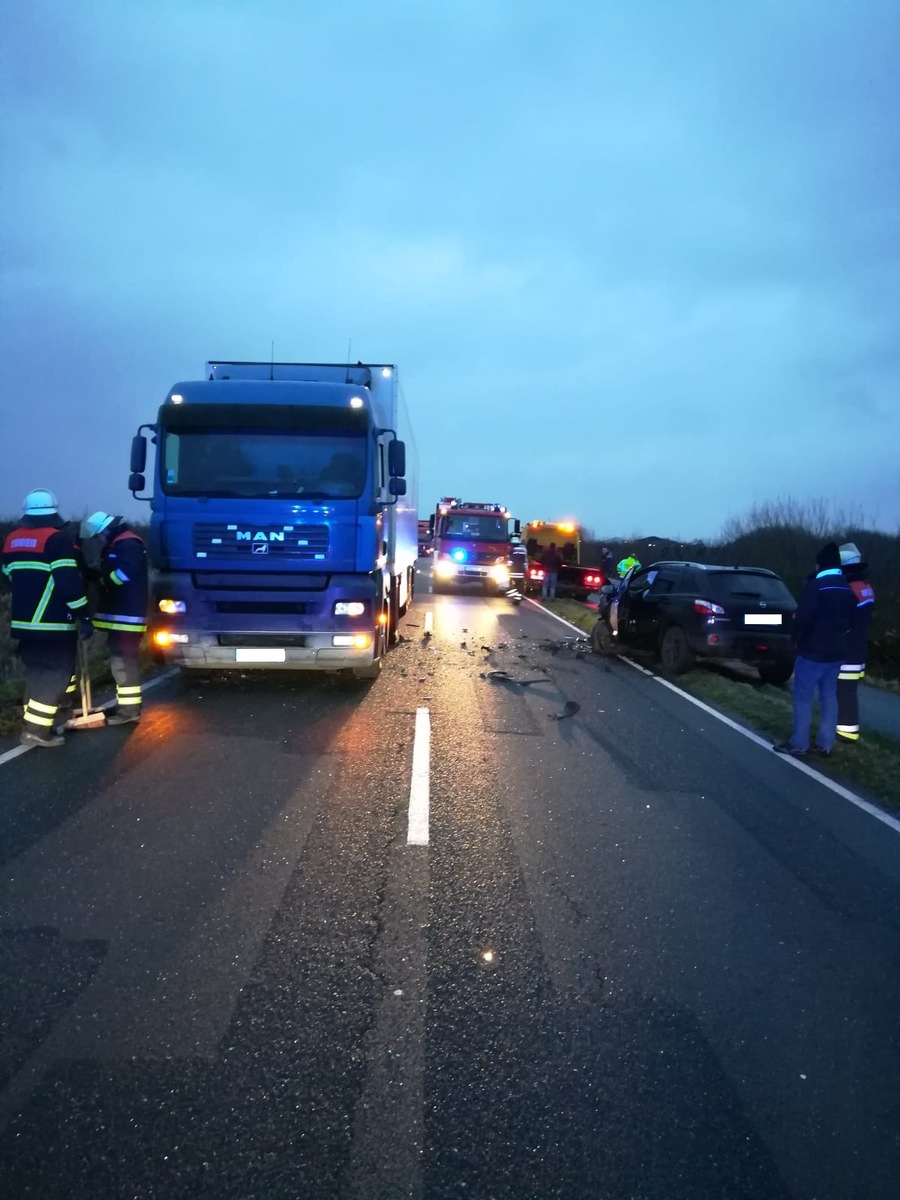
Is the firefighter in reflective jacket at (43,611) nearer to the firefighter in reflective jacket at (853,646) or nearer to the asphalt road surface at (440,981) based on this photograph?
the asphalt road surface at (440,981)

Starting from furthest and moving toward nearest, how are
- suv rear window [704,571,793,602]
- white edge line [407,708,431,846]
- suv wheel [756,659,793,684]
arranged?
suv wheel [756,659,793,684] → suv rear window [704,571,793,602] → white edge line [407,708,431,846]

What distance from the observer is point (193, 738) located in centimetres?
885

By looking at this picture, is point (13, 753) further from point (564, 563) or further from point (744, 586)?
point (564, 563)

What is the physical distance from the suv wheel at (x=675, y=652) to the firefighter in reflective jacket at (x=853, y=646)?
451 cm

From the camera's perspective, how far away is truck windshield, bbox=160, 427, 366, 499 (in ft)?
35.8

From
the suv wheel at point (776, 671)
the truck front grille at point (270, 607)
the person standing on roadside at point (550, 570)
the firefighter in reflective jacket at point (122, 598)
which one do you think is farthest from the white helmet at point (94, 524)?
the person standing on roadside at point (550, 570)

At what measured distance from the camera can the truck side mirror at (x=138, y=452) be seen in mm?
11070

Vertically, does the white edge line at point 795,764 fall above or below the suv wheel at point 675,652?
below

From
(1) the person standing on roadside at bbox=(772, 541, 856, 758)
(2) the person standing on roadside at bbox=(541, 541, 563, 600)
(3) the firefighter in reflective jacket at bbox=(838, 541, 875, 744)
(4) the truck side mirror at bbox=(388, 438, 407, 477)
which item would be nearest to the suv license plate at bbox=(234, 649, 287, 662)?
(4) the truck side mirror at bbox=(388, 438, 407, 477)

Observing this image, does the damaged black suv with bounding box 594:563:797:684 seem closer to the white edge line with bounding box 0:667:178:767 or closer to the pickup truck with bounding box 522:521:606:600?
the white edge line with bounding box 0:667:178:767

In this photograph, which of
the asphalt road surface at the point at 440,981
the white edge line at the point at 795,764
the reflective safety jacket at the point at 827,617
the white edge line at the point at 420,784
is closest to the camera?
the asphalt road surface at the point at 440,981

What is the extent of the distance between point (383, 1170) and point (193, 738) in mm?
6361

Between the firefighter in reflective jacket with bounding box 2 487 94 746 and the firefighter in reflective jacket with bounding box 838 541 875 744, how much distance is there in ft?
22.6

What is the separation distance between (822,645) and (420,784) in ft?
13.1
